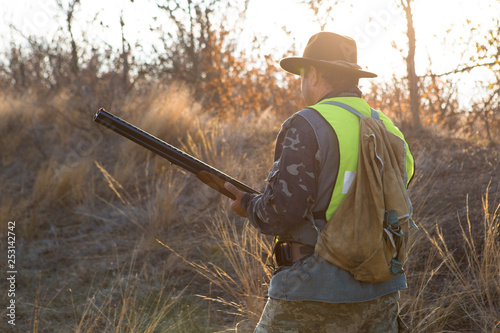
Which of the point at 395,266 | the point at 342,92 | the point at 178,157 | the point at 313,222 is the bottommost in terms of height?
the point at 395,266

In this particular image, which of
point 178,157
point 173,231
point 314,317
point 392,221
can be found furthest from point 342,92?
point 173,231

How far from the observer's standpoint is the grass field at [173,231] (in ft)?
13.0

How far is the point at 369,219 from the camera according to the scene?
2.19 m

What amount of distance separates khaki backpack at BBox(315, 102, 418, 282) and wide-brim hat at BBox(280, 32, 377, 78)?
0.96 feet

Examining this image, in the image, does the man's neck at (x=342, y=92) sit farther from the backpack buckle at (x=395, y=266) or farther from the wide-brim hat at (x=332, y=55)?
the backpack buckle at (x=395, y=266)

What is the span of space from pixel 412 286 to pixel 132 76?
864cm

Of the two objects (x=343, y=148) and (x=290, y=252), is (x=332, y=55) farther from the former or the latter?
(x=290, y=252)

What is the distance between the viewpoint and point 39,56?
13398mm

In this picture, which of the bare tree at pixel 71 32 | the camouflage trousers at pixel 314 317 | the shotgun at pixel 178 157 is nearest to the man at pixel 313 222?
the camouflage trousers at pixel 314 317

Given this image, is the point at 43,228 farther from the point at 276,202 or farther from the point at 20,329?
the point at 276,202

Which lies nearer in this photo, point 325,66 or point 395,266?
point 395,266

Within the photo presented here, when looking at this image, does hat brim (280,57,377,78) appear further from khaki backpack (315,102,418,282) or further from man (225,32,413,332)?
khaki backpack (315,102,418,282)

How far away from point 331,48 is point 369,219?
33.7 inches

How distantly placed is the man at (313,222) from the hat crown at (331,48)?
0.06 metres
